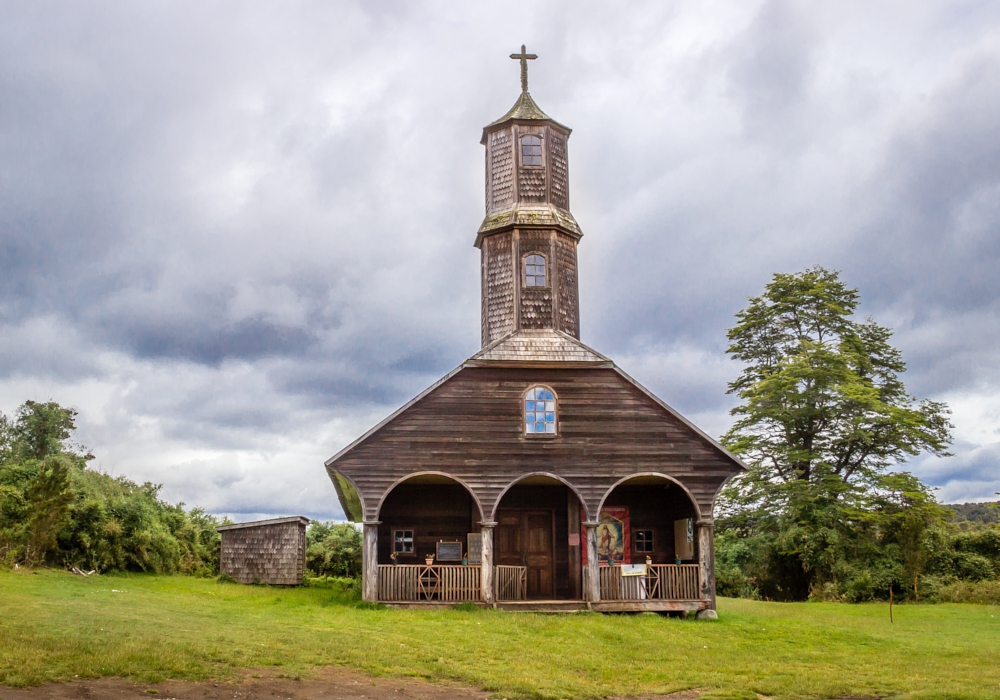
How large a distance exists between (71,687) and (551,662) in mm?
7611

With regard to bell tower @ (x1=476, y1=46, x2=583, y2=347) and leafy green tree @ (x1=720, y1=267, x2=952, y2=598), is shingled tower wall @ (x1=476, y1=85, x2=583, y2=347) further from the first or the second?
leafy green tree @ (x1=720, y1=267, x2=952, y2=598)

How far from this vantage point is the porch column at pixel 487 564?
22.5 meters

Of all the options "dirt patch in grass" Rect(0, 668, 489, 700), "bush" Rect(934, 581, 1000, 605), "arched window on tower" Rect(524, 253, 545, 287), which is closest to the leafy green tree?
"bush" Rect(934, 581, 1000, 605)

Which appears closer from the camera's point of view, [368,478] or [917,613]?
[368,478]

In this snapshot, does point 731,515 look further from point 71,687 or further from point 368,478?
point 71,687

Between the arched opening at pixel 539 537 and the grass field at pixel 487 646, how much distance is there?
359 centimetres

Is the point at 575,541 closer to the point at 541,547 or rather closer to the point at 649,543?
the point at 541,547

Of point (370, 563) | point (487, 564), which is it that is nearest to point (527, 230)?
point (487, 564)

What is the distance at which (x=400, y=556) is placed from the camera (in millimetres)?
25250

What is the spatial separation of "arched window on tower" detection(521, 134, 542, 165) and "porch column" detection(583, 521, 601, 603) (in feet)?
39.6

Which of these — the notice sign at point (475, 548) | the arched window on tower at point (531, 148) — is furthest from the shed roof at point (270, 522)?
the arched window on tower at point (531, 148)

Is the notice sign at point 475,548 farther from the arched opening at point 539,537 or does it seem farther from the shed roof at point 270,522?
the shed roof at point 270,522

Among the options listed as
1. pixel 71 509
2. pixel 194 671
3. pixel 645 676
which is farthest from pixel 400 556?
pixel 194 671

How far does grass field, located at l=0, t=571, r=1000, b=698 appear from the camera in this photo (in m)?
12.8
